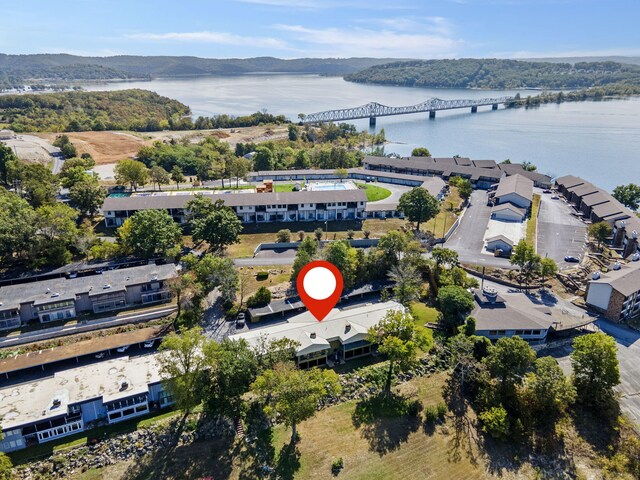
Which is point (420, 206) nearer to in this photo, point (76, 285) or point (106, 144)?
point (76, 285)

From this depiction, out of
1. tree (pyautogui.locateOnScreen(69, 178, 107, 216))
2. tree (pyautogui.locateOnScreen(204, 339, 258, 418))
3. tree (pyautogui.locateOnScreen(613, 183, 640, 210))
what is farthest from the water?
tree (pyautogui.locateOnScreen(204, 339, 258, 418))

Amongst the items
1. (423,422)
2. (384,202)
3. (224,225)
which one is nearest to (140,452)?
(423,422)

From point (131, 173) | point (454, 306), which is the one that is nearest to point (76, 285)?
point (131, 173)

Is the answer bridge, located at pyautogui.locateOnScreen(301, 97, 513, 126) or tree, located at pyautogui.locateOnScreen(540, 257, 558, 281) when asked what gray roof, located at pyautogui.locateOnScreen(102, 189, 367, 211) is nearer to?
tree, located at pyautogui.locateOnScreen(540, 257, 558, 281)

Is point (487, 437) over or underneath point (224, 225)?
underneath

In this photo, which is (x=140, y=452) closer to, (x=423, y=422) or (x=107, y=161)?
(x=423, y=422)


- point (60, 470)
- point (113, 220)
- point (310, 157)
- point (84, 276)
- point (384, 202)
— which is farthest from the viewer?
point (310, 157)

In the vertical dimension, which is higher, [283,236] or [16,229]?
[16,229]

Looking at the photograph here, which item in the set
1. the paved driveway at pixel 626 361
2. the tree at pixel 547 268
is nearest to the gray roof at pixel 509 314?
the paved driveway at pixel 626 361
